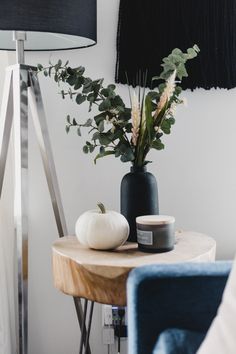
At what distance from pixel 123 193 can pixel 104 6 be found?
2.60 feet

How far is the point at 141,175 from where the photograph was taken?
57.8 inches

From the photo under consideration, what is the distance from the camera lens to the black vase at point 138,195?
57.5 inches

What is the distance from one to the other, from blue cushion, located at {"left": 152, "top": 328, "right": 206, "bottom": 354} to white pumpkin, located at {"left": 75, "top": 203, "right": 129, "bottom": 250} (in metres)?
0.44

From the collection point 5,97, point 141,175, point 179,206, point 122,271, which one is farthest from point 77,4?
point 179,206

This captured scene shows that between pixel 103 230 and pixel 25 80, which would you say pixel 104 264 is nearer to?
pixel 103 230

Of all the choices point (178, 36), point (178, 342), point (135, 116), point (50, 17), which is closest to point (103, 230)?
point (135, 116)

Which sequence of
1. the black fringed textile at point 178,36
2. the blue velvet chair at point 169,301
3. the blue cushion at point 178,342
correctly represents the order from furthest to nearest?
1. the black fringed textile at point 178,36
2. the blue velvet chair at point 169,301
3. the blue cushion at point 178,342

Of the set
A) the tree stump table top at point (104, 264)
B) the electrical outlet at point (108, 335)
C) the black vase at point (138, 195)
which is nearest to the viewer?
the tree stump table top at point (104, 264)

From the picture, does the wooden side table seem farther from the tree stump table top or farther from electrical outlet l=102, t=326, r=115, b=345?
electrical outlet l=102, t=326, r=115, b=345

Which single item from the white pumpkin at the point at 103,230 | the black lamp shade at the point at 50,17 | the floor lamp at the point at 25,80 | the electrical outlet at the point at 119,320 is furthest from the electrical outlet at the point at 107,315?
the black lamp shade at the point at 50,17

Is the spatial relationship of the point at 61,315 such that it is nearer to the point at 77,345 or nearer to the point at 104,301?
the point at 77,345

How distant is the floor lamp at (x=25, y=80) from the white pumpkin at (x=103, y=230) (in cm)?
20

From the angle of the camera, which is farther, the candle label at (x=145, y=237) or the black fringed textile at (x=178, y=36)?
the black fringed textile at (x=178, y=36)

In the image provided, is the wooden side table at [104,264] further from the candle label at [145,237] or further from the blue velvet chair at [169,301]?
the blue velvet chair at [169,301]
